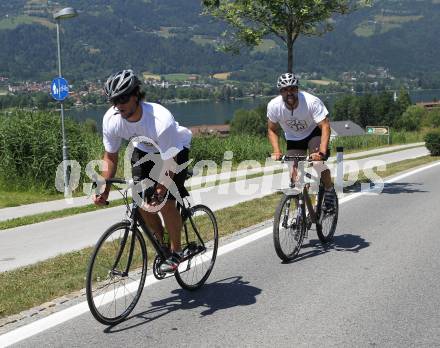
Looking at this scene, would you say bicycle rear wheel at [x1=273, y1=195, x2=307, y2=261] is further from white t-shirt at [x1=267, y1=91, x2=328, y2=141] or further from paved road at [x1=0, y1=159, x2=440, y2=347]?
white t-shirt at [x1=267, y1=91, x2=328, y2=141]

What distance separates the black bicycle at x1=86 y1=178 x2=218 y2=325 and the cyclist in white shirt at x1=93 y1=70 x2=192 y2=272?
5.9 inches

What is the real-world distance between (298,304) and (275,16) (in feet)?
31.9

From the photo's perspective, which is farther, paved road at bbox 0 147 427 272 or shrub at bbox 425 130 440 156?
shrub at bbox 425 130 440 156

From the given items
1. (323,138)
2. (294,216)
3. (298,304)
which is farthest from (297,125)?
(298,304)

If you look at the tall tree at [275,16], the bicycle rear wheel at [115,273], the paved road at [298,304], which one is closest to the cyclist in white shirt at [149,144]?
the bicycle rear wheel at [115,273]

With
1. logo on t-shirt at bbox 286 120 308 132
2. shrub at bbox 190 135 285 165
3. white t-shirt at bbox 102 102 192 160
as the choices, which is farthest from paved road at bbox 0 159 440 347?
shrub at bbox 190 135 285 165

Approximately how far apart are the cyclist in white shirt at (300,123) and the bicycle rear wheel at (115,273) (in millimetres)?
2444

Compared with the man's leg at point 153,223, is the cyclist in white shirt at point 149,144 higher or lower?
higher

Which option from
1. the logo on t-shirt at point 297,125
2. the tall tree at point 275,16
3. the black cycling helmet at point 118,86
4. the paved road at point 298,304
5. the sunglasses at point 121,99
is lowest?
the paved road at point 298,304

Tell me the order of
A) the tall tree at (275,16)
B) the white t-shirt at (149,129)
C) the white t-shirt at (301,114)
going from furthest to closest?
the tall tree at (275,16) → the white t-shirt at (301,114) → the white t-shirt at (149,129)

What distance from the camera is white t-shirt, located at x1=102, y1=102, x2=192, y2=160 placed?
→ 4488 mm

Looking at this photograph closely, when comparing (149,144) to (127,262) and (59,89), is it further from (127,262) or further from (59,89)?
(59,89)

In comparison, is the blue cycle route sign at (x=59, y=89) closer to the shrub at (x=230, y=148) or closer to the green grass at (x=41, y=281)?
the green grass at (x=41, y=281)

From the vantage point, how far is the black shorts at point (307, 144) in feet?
22.8
